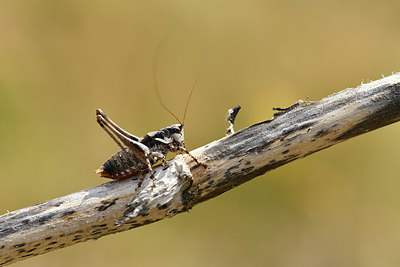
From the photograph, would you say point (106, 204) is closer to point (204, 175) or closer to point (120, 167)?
point (120, 167)

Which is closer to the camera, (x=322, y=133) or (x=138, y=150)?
(x=322, y=133)

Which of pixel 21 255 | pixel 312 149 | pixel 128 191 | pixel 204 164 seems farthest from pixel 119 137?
pixel 312 149

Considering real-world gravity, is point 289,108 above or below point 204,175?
above

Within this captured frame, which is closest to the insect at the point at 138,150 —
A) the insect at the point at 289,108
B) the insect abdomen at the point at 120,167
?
the insect abdomen at the point at 120,167

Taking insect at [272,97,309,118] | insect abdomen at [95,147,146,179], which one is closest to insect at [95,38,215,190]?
insect abdomen at [95,147,146,179]

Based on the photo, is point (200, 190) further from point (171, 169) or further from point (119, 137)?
point (119, 137)

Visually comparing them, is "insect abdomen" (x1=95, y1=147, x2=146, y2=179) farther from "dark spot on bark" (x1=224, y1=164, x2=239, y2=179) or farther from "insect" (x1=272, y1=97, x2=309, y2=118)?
"insect" (x1=272, y1=97, x2=309, y2=118)

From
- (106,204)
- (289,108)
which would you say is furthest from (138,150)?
(289,108)

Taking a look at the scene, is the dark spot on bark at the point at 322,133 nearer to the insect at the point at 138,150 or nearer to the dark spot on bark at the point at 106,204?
the insect at the point at 138,150
